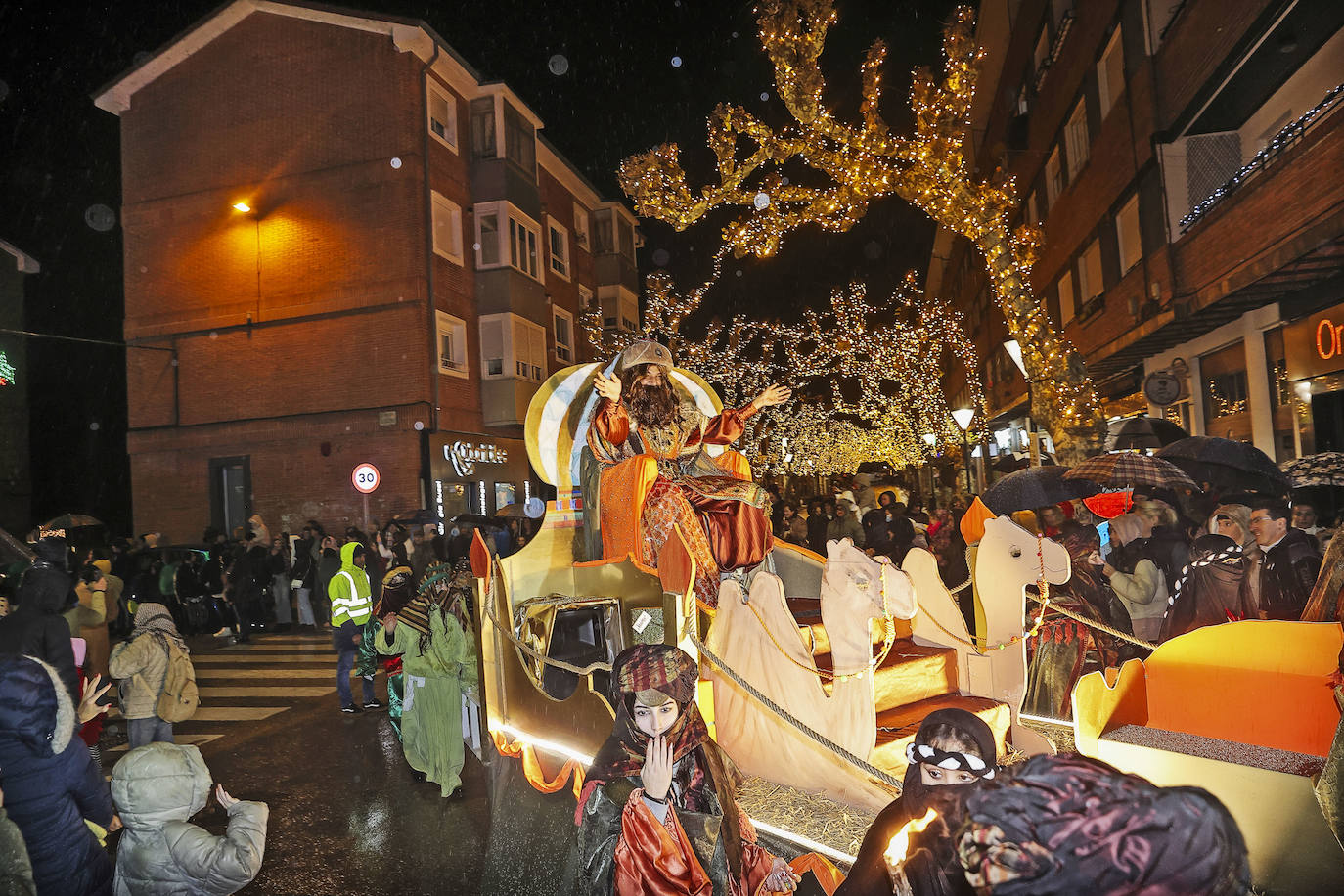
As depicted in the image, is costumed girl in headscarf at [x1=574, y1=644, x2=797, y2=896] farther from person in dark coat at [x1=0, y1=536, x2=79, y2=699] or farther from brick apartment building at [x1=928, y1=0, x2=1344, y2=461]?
brick apartment building at [x1=928, y1=0, x2=1344, y2=461]

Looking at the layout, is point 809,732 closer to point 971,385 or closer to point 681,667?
point 681,667

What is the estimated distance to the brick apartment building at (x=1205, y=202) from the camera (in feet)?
32.1

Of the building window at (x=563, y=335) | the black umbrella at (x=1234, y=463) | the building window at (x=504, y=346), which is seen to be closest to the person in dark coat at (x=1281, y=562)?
the black umbrella at (x=1234, y=463)

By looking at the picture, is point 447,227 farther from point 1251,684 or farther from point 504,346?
point 1251,684

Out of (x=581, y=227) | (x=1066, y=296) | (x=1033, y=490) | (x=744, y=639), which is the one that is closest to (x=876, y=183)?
(x=1033, y=490)

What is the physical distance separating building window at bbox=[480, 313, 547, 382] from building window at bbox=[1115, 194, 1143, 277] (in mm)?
14894

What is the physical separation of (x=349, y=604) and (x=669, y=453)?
435 cm

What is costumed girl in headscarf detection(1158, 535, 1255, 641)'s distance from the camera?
4.94 meters

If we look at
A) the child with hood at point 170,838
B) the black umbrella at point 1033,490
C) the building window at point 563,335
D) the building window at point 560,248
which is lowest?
the child with hood at point 170,838

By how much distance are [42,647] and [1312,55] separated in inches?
561

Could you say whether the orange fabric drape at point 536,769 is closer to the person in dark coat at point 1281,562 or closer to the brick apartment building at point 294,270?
the person in dark coat at point 1281,562

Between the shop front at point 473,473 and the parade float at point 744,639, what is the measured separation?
48.9 ft

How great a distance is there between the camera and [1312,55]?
10.4m

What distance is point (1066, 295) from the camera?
861 inches
